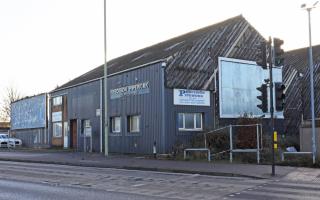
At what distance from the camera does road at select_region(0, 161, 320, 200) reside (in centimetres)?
1173

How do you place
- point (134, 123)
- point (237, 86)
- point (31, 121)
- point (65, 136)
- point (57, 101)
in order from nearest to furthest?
point (134, 123) → point (237, 86) → point (65, 136) → point (57, 101) → point (31, 121)

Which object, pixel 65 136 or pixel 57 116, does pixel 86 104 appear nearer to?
pixel 65 136

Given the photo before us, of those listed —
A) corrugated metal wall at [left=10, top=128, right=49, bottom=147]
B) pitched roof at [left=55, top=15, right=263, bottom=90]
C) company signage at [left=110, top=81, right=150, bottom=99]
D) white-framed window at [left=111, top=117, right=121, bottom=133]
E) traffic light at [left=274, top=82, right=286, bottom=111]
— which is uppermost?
pitched roof at [left=55, top=15, right=263, bottom=90]

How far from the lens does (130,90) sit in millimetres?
31469

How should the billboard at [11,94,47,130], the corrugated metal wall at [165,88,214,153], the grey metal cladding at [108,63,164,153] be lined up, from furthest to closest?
the billboard at [11,94,47,130] → the grey metal cladding at [108,63,164,153] → the corrugated metal wall at [165,88,214,153]

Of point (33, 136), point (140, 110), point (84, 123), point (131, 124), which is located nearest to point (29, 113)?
point (33, 136)

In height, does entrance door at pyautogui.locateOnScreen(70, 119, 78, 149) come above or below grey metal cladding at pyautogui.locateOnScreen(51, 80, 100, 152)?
below

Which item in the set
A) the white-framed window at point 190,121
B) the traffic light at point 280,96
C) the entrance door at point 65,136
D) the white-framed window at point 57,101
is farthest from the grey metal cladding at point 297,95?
the white-framed window at point 57,101

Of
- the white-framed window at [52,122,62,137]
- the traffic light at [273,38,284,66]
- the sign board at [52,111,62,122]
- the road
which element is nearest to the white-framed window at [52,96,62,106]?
the sign board at [52,111,62,122]

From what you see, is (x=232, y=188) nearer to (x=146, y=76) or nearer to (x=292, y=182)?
(x=292, y=182)

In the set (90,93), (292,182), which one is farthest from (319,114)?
(292,182)

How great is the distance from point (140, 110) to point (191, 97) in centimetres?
344

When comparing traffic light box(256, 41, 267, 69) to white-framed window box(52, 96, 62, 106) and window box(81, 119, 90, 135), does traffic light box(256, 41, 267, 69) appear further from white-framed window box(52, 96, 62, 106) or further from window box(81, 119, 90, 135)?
white-framed window box(52, 96, 62, 106)

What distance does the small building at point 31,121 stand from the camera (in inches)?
1786
